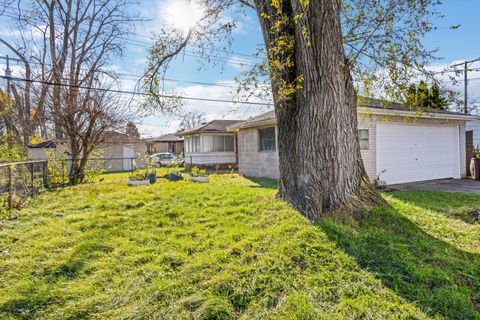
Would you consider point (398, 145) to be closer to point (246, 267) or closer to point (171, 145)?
point (246, 267)

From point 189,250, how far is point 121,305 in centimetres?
124

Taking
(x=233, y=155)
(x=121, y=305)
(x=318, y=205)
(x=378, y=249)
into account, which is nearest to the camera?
(x=121, y=305)

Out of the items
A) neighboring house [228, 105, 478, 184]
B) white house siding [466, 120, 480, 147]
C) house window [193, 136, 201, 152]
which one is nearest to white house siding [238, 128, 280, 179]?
neighboring house [228, 105, 478, 184]

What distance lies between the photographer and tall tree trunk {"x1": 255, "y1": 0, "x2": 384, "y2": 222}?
14.6 feet

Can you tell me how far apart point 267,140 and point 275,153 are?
882 mm

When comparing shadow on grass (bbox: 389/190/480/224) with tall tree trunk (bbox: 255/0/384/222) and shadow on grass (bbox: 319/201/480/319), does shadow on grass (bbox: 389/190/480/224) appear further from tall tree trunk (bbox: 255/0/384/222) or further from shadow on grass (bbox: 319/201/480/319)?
tall tree trunk (bbox: 255/0/384/222)

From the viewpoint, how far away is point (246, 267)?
318 cm

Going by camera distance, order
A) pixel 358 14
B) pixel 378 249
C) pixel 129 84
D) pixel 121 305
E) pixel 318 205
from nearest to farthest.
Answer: pixel 121 305 → pixel 378 249 → pixel 318 205 → pixel 358 14 → pixel 129 84

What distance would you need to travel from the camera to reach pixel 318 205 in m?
4.46

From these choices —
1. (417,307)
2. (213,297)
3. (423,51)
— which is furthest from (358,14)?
(213,297)

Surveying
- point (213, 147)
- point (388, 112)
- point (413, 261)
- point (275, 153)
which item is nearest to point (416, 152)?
point (388, 112)

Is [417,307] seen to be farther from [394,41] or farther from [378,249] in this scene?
[394,41]

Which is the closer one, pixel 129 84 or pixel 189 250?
pixel 189 250

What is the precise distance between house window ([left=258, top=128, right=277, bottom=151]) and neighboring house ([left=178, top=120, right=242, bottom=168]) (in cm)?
594
